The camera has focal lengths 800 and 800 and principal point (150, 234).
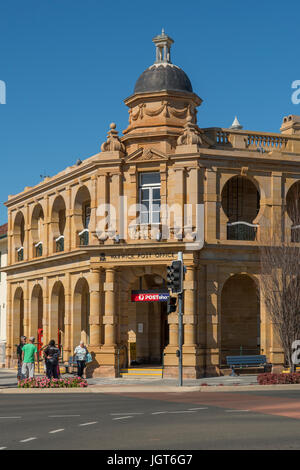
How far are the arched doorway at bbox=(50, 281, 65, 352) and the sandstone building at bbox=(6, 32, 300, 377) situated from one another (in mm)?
2574

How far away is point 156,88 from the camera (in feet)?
121

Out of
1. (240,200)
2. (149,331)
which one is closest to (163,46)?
(240,200)

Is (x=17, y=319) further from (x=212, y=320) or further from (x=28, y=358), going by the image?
(x=28, y=358)

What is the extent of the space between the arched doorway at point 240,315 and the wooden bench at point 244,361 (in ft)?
8.52

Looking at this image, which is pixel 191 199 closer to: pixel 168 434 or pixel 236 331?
pixel 236 331

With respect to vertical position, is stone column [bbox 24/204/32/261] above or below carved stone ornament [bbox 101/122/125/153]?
below

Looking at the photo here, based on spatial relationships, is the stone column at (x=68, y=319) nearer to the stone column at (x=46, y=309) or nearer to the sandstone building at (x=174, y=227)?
the sandstone building at (x=174, y=227)

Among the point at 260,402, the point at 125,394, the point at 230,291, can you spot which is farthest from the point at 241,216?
the point at 260,402

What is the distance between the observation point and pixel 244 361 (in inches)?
1375

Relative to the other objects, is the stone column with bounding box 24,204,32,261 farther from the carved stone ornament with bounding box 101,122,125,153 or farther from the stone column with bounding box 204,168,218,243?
the stone column with bounding box 204,168,218,243

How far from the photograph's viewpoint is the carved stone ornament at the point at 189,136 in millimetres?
35156

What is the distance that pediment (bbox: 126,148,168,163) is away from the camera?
3538cm

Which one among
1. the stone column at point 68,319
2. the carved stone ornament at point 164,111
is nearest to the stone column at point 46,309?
the stone column at point 68,319

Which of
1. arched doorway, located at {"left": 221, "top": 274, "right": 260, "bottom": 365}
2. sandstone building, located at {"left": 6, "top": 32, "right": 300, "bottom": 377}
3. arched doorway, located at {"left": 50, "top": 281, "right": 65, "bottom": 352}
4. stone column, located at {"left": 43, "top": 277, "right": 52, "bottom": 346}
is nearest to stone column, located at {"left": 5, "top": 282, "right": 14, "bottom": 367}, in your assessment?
arched doorway, located at {"left": 50, "top": 281, "right": 65, "bottom": 352}
